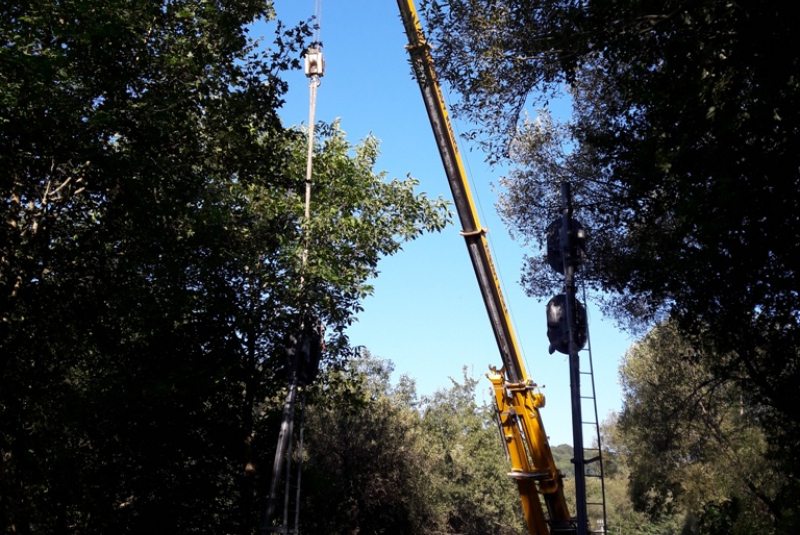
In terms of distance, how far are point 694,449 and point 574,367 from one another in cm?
2782

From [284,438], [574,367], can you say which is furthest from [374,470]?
[574,367]

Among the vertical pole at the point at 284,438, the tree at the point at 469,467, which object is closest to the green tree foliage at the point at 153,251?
the vertical pole at the point at 284,438

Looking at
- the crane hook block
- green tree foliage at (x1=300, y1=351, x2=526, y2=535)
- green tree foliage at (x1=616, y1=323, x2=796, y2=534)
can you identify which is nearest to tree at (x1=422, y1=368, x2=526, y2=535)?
green tree foliage at (x1=300, y1=351, x2=526, y2=535)

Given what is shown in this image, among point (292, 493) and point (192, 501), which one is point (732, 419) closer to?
point (292, 493)

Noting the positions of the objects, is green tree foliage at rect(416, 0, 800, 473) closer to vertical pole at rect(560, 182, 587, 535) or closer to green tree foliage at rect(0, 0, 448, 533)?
vertical pole at rect(560, 182, 587, 535)

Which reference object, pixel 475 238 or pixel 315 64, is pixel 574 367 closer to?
pixel 475 238

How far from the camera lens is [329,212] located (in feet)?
67.1

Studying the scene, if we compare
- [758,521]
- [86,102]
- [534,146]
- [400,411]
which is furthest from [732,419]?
[86,102]

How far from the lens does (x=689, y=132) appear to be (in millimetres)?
11375

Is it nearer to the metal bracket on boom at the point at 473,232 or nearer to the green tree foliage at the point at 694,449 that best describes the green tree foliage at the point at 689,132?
the metal bracket on boom at the point at 473,232

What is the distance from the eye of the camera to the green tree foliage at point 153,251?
11.5m

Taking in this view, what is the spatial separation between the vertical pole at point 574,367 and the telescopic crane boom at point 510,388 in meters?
6.80

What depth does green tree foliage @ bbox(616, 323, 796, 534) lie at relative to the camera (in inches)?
1039

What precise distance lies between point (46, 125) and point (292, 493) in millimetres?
12025
